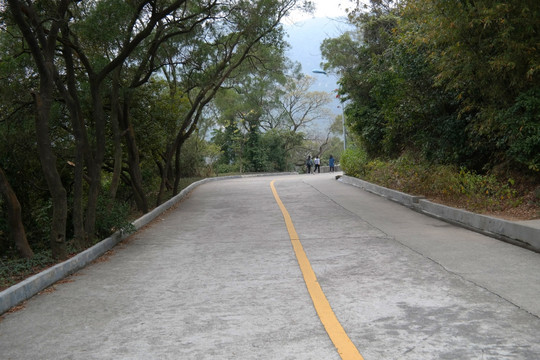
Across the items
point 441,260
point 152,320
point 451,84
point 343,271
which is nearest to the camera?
point 152,320

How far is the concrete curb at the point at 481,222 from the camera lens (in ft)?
26.9

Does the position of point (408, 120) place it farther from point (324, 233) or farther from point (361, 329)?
point (361, 329)

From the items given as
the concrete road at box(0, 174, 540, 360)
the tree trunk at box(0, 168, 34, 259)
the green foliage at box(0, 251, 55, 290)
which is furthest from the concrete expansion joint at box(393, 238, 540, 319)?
the tree trunk at box(0, 168, 34, 259)

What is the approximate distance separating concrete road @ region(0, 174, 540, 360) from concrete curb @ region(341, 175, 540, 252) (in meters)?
0.28

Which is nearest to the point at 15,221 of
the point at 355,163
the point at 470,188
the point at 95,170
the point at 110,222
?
the point at 110,222

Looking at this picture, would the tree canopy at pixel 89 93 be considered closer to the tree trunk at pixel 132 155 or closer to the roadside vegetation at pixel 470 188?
the tree trunk at pixel 132 155

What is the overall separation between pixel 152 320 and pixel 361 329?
7.05ft

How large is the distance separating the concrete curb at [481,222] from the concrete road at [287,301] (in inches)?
11.0

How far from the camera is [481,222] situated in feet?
32.3

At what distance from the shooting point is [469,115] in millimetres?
14555

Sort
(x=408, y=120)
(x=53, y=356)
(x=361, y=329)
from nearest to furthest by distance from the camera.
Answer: (x=53, y=356) → (x=361, y=329) → (x=408, y=120)

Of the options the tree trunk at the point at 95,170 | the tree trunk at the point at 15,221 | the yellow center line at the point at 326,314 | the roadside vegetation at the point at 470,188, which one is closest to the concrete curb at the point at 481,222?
the roadside vegetation at the point at 470,188

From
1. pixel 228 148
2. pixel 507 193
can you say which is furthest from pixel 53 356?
pixel 228 148

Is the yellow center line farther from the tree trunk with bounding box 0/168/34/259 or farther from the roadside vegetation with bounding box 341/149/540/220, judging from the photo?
the roadside vegetation with bounding box 341/149/540/220
